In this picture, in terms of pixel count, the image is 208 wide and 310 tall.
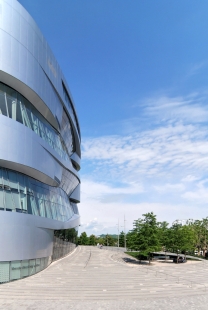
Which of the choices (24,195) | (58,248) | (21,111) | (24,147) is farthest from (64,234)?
(21,111)

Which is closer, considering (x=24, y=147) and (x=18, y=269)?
(x=18, y=269)

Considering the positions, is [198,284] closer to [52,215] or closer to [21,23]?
[52,215]

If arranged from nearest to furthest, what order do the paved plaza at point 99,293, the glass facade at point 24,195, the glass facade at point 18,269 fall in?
the paved plaza at point 99,293
the glass facade at point 18,269
the glass facade at point 24,195

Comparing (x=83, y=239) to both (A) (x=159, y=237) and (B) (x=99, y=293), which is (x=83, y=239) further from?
(B) (x=99, y=293)

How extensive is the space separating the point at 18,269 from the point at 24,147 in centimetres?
963

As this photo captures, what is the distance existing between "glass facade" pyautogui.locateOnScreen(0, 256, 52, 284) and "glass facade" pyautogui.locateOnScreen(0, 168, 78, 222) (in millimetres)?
3935

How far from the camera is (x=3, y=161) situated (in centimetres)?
2062

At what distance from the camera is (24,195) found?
22.9m

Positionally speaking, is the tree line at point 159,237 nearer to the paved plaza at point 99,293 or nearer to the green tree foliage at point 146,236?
the green tree foliage at point 146,236

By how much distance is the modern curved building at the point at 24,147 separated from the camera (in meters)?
20.6

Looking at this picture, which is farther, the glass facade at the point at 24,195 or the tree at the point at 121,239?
the tree at the point at 121,239

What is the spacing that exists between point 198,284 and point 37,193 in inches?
659

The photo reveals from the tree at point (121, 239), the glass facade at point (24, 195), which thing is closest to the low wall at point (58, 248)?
the glass facade at point (24, 195)

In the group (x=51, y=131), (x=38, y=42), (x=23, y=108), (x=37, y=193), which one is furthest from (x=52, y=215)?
(x=38, y=42)
